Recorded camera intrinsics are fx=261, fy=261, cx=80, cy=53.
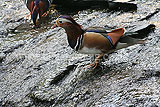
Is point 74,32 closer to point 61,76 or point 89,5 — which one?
point 61,76

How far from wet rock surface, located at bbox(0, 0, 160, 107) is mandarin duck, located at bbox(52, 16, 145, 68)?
1.12 feet

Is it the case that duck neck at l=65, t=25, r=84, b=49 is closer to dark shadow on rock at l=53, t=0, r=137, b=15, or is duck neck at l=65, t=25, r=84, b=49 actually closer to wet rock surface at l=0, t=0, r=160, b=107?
wet rock surface at l=0, t=0, r=160, b=107

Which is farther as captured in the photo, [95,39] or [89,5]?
[89,5]

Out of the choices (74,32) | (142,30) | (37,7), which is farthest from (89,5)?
(74,32)

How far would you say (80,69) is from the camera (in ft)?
11.4

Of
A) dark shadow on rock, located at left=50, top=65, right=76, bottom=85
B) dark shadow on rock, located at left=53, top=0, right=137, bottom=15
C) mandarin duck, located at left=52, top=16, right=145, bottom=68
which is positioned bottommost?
dark shadow on rock, located at left=50, top=65, right=76, bottom=85

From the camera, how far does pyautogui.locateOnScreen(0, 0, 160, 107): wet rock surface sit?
284cm

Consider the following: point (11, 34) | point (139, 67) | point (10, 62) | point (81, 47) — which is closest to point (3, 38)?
point (11, 34)

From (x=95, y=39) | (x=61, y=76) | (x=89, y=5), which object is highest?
(x=95, y=39)

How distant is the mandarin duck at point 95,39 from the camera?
3023 millimetres

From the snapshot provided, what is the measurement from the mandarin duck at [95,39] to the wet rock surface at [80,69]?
0.34 m

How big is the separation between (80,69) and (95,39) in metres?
0.61

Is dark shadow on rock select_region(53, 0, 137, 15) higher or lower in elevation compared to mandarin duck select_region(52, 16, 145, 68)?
lower

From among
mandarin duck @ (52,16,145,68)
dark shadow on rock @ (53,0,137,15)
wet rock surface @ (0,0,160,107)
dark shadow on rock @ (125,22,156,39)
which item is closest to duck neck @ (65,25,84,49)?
mandarin duck @ (52,16,145,68)
